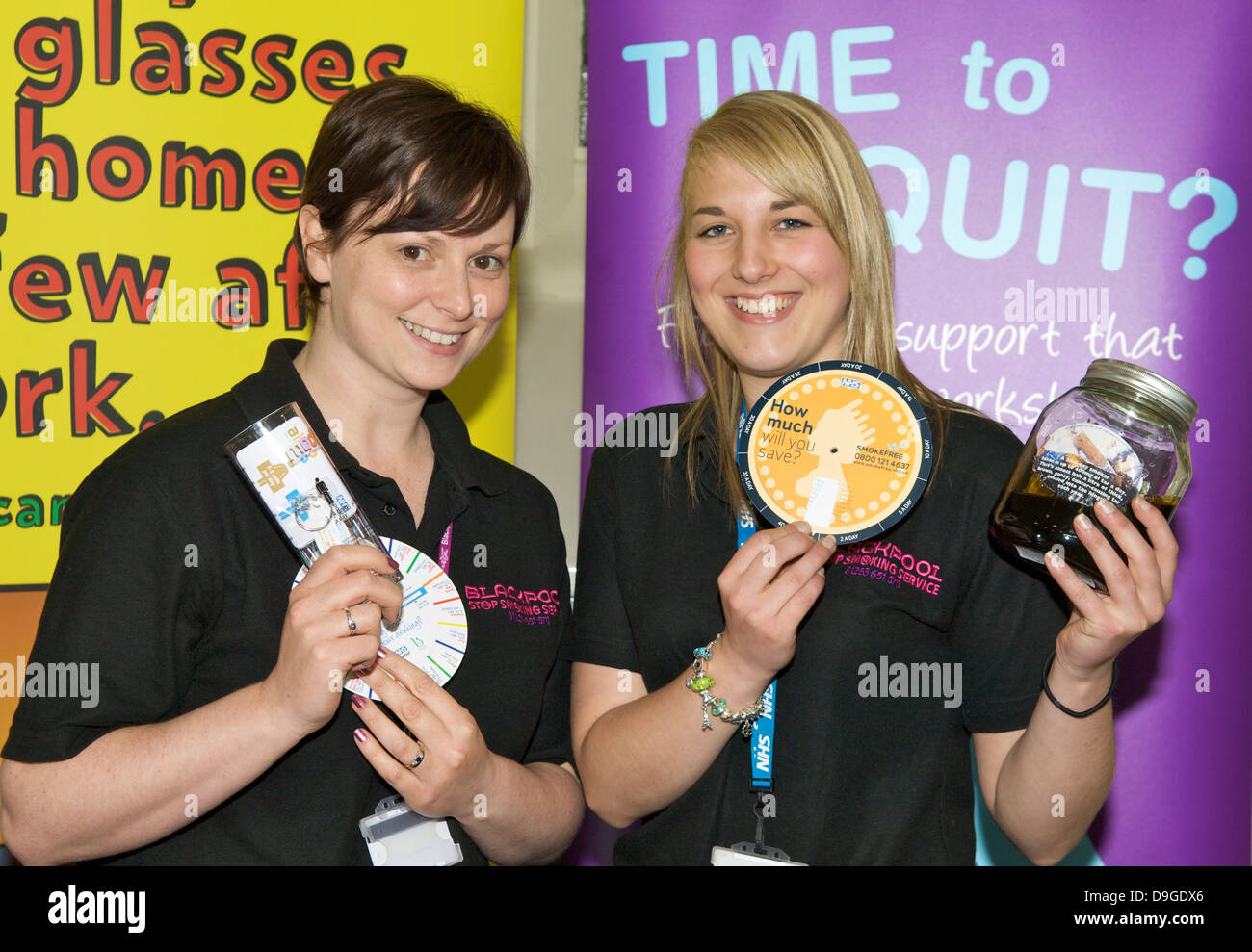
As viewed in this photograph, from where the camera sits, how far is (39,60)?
2766 millimetres

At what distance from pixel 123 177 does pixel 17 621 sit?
1132 mm

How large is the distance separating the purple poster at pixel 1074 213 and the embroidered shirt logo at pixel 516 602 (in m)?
1.10

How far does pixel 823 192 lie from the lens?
210 cm

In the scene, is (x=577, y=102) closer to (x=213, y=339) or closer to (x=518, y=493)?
(x=213, y=339)

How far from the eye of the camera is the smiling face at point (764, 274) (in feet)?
6.89

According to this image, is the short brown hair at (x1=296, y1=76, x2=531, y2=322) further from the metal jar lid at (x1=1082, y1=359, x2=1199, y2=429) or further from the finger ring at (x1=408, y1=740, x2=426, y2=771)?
the metal jar lid at (x1=1082, y1=359, x2=1199, y2=429)

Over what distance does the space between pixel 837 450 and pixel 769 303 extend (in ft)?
1.00

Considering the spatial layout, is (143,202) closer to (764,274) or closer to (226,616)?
(226,616)

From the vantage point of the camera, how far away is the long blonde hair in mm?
2104

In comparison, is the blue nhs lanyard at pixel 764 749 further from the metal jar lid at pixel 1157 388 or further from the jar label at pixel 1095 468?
the metal jar lid at pixel 1157 388

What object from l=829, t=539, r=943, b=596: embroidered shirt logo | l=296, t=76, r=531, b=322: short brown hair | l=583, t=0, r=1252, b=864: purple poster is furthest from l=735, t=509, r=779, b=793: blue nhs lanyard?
l=583, t=0, r=1252, b=864: purple poster

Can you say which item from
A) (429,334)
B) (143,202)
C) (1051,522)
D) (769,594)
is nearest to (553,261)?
(143,202)

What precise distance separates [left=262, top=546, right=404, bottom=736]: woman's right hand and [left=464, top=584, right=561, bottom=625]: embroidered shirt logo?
35 centimetres
